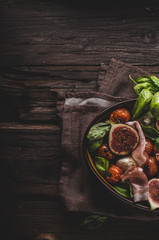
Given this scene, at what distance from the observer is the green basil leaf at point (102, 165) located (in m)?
1.20

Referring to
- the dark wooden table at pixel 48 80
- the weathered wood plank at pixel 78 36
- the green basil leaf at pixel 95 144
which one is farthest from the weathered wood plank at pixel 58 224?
the weathered wood plank at pixel 78 36

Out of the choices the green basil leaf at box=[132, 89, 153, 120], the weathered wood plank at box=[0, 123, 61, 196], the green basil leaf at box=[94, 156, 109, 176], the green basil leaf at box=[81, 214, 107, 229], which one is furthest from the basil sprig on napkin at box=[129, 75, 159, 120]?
the green basil leaf at box=[81, 214, 107, 229]

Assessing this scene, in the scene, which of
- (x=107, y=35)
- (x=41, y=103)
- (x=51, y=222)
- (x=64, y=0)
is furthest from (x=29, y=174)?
(x=64, y=0)

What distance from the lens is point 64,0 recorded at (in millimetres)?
1518

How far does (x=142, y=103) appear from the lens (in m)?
1.16

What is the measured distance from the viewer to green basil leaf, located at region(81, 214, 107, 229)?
139cm

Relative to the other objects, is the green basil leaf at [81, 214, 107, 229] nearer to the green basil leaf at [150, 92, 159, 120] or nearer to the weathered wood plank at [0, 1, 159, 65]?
the green basil leaf at [150, 92, 159, 120]

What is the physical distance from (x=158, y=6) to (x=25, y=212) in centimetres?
160

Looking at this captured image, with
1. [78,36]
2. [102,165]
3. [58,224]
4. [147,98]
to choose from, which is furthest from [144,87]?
[58,224]

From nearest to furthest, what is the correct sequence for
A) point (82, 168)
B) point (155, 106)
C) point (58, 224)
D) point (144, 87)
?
point (155, 106), point (144, 87), point (82, 168), point (58, 224)

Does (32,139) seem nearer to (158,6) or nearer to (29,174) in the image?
(29,174)

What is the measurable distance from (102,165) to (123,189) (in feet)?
0.58

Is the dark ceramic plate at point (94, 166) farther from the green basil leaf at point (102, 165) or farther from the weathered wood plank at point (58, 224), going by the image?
the weathered wood plank at point (58, 224)

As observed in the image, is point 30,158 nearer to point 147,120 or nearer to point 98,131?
point 98,131
